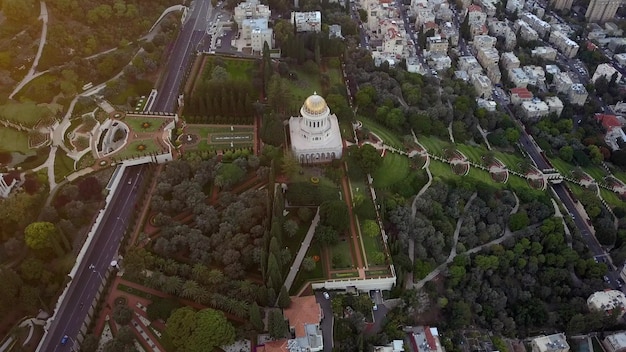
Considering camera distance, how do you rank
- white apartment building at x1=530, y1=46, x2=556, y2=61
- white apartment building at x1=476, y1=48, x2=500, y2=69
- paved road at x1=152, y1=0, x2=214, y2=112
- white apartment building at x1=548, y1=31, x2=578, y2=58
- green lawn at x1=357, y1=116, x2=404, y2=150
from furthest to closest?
white apartment building at x1=548, y1=31, x2=578, y2=58 < white apartment building at x1=530, y1=46, x2=556, y2=61 < white apartment building at x1=476, y1=48, x2=500, y2=69 < paved road at x1=152, y1=0, x2=214, y2=112 < green lawn at x1=357, y1=116, x2=404, y2=150

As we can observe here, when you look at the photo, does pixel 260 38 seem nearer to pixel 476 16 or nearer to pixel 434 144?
pixel 434 144

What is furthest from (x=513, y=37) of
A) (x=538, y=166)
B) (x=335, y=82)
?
(x=335, y=82)

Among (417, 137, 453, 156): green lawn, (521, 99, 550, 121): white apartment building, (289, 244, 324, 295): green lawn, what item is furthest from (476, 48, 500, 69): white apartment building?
(289, 244, 324, 295): green lawn

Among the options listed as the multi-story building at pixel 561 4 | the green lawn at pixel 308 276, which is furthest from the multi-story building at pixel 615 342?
the multi-story building at pixel 561 4

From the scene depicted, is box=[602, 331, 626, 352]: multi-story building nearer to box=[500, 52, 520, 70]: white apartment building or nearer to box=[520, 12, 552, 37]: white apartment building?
box=[500, 52, 520, 70]: white apartment building

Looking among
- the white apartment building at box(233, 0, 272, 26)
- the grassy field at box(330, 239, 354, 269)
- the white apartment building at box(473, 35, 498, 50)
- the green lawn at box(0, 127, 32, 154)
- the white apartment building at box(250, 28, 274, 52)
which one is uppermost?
the white apartment building at box(233, 0, 272, 26)

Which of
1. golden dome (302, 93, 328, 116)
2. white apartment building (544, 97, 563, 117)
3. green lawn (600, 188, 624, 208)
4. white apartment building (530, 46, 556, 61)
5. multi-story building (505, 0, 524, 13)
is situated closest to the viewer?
golden dome (302, 93, 328, 116)
